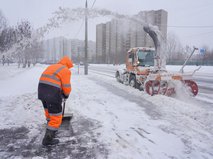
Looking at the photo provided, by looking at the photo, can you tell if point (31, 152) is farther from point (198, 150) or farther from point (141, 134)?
point (198, 150)

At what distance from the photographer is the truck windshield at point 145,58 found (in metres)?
10.6

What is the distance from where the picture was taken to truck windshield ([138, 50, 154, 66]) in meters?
10.6

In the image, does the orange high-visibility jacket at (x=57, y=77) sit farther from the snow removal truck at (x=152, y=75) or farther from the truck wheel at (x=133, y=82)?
the truck wheel at (x=133, y=82)

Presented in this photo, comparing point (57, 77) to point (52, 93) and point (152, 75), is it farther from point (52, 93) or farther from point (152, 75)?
point (152, 75)

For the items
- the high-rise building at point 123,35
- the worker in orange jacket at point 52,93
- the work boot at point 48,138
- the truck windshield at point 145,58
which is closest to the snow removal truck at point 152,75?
the truck windshield at point 145,58

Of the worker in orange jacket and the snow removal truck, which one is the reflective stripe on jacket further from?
the snow removal truck

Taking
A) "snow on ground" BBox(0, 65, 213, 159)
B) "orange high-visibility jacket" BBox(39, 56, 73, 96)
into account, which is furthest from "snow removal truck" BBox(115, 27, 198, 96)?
"orange high-visibility jacket" BBox(39, 56, 73, 96)

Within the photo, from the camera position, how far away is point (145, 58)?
10648 mm

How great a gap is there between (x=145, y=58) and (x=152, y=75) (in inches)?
116

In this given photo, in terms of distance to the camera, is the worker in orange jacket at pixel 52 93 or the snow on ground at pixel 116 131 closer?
the snow on ground at pixel 116 131

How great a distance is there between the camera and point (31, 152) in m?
3.24

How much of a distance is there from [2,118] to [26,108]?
3.25 ft

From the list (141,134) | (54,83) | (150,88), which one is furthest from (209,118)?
(54,83)

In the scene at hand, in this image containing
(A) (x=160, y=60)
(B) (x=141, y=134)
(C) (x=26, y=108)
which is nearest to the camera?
(B) (x=141, y=134)
